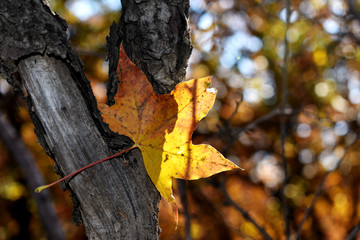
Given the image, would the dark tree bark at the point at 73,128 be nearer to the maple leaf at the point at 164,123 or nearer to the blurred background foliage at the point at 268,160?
the maple leaf at the point at 164,123

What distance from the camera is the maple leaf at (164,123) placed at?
76 cm

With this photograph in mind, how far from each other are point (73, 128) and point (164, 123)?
0.22 meters

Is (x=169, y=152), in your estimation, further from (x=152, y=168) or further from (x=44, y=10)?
(x=44, y=10)

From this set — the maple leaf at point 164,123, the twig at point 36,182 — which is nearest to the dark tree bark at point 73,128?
the maple leaf at point 164,123

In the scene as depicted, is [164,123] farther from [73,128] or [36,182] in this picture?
[36,182]

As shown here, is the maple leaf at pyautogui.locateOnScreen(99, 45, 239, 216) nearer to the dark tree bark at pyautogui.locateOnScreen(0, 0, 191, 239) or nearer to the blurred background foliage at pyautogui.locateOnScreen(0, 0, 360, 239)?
the dark tree bark at pyautogui.locateOnScreen(0, 0, 191, 239)

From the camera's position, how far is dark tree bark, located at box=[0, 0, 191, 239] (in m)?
0.74

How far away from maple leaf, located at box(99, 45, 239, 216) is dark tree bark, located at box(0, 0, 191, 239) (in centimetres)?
4

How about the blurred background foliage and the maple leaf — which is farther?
the blurred background foliage

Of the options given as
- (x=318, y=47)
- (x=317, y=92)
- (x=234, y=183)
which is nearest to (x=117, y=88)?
(x=318, y=47)

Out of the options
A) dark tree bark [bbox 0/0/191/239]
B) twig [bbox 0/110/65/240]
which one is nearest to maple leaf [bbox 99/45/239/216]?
dark tree bark [bbox 0/0/191/239]

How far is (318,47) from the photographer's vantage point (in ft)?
12.8

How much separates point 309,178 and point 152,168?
21.9 feet

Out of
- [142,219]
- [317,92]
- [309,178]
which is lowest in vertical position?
[309,178]
